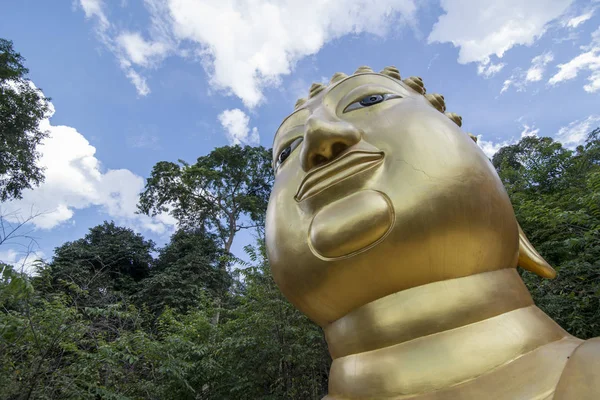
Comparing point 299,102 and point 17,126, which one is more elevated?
point 17,126

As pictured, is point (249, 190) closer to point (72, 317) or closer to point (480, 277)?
point (72, 317)

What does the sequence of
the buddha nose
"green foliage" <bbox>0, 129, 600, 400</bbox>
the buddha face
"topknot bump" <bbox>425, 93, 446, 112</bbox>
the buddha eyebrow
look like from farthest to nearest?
"green foliage" <bbox>0, 129, 600, 400</bbox>, "topknot bump" <bbox>425, 93, 446, 112</bbox>, the buddha eyebrow, the buddha nose, the buddha face

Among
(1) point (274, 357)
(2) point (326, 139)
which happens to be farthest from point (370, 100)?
(1) point (274, 357)

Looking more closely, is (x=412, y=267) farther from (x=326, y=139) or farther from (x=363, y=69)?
(x=363, y=69)

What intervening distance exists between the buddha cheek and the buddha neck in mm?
281

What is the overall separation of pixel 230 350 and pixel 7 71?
12319 millimetres

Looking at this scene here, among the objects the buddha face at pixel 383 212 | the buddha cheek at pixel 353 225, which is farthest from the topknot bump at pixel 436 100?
the buddha cheek at pixel 353 225

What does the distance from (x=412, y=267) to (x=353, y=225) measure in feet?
1.04

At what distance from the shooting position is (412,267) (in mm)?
1631

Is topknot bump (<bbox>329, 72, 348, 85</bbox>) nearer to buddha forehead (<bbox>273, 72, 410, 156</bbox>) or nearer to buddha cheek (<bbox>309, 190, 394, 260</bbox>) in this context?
buddha forehead (<bbox>273, 72, 410, 156</bbox>)

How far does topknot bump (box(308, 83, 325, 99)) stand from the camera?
8.46ft

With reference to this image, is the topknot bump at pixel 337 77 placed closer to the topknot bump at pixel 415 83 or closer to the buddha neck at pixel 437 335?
the topknot bump at pixel 415 83

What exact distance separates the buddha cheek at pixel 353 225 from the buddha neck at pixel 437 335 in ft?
0.92

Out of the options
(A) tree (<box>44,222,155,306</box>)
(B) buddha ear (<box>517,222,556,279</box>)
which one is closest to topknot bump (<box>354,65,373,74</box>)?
(B) buddha ear (<box>517,222,556,279</box>)
